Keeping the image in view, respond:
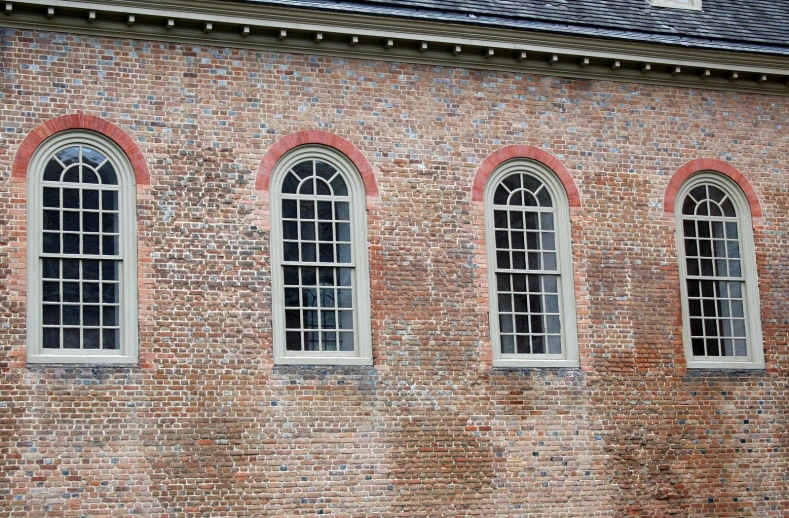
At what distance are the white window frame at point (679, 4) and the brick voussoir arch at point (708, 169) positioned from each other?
284 cm

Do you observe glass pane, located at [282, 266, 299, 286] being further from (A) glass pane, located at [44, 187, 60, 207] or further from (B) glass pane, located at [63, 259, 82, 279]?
(A) glass pane, located at [44, 187, 60, 207]

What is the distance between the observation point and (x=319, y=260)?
17.7 meters

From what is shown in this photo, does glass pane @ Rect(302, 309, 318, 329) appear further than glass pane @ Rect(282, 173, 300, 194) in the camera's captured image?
No

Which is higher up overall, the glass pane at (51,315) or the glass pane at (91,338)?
the glass pane at (51,315)

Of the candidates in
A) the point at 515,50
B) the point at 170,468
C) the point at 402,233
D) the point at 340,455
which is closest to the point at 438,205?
the point at 402,233

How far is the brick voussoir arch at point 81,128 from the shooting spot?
645 inches

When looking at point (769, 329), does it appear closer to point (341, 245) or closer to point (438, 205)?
point (438, 205)

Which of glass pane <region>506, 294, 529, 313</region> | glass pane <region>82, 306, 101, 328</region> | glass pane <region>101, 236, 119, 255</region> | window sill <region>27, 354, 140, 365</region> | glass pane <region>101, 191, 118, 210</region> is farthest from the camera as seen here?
glass pane <region>506, 294, 529, 313</region>

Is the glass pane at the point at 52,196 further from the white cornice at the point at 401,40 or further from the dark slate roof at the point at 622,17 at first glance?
the dark slate roof at the point at 622,17

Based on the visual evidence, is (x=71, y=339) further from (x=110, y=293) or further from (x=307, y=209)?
(x=307, y=209)

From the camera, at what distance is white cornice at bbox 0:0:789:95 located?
16.9m

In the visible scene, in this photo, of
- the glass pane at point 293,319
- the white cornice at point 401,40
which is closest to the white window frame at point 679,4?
the white cornice at point 401,40

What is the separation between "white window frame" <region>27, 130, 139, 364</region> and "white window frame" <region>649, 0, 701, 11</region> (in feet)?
30.6

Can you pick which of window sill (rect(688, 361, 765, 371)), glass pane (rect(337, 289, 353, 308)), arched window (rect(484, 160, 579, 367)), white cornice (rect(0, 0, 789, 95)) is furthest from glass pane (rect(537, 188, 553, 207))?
glass pane (rect(337, 289, 353, 308))
